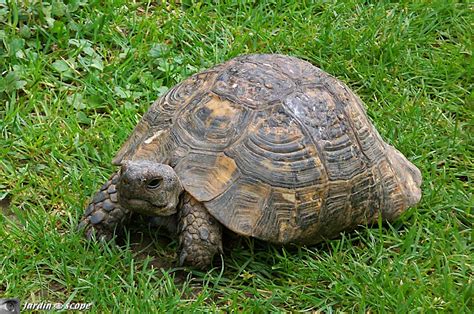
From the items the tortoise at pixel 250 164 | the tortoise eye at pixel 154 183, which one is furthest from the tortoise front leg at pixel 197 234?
the tortoise eye at pixel 154 183

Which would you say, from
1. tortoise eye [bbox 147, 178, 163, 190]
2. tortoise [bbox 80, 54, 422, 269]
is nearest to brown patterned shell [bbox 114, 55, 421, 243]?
tortoise [bbox 80, 54, 422, 269]

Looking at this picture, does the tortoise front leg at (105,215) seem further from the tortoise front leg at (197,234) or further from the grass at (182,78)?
the tortoise front leg at (197,234)

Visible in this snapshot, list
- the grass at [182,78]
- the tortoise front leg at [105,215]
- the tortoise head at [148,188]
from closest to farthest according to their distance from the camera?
the tortoise head at [148,188]
the grass at [182,78]
the tortoise front leg at [105,215]

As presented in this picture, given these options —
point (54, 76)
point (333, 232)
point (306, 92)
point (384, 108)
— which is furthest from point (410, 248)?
point (54, 76)

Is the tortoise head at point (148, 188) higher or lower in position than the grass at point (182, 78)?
higher

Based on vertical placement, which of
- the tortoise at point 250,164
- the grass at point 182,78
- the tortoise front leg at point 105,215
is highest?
the tortoise at point 250,164

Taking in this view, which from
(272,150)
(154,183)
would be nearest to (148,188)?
(154,183)

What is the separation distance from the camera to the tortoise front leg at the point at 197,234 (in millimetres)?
3824

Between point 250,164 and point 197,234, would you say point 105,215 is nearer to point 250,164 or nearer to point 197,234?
point 197,234

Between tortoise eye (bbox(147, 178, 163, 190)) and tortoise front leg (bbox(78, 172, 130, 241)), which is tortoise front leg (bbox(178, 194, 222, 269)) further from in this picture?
tortoise front leg (bbox(78, 172, 130, 241))

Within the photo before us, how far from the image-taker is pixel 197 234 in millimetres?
3822

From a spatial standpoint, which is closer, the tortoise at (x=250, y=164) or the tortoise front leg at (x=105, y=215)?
the tortoise at (x=250, y=164)

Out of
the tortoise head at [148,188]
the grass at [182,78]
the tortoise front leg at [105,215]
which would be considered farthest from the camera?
the tortoise front leg at [105,215]

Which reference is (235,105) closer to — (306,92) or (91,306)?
(306,92)
